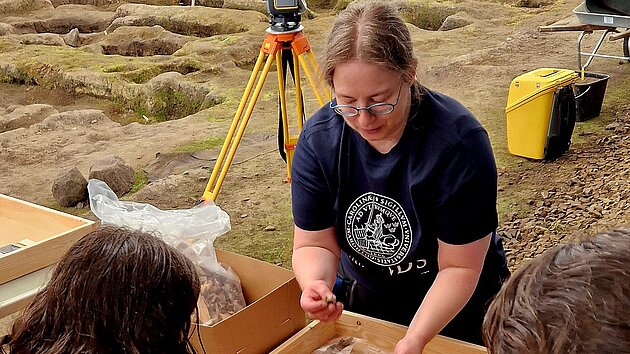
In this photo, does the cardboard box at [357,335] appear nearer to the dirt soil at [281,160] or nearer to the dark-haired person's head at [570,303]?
the dirt soil at [281,160]

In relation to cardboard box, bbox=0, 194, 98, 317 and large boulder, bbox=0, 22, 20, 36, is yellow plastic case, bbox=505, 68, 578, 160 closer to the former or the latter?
cardboard box, bbox=0, 194, 98, 317

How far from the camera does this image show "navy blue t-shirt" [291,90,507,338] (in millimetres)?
1647

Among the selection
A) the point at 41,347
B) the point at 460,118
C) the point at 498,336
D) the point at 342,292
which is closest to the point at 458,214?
the point at 460,118

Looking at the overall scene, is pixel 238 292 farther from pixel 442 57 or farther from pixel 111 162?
pixel 442 57

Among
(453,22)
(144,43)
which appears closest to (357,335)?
(453,22)

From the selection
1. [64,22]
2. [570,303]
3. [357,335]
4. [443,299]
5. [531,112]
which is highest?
[570,303]

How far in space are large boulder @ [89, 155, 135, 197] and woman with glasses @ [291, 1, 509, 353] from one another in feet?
8.91

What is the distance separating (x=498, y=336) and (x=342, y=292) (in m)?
1.11

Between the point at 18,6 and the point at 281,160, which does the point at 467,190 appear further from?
the point at 18,6

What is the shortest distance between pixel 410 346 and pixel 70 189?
3.07 m

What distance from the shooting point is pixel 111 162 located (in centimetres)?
446

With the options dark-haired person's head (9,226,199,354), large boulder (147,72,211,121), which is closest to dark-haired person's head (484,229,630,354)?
dark-haired person's head (9,226,199,354)

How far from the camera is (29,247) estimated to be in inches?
79.0

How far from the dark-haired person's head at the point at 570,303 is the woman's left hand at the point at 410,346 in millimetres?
707
